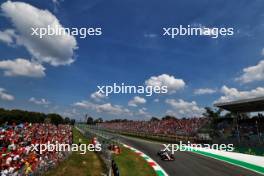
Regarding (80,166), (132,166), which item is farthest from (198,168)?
(80,166)

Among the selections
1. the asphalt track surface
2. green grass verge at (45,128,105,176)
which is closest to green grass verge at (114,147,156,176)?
the asphalt track surface

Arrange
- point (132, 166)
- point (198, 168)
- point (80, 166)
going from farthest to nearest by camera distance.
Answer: point (132, 166) < point (80, 166) < point (198, 168)

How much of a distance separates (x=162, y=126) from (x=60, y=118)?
206 ft

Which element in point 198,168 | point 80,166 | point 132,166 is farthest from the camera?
point 132,166

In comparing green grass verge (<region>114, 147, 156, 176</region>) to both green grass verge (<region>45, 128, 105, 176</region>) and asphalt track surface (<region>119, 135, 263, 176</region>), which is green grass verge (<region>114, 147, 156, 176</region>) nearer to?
asphalt track surface (<region>119, 135, 263, 176</region>)

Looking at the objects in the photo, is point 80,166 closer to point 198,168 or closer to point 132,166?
point 132,166

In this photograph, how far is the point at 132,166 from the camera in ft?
54.6

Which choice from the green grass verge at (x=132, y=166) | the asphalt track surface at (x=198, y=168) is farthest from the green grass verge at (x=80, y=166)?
the asphalt track surface at (x=198, y=168)

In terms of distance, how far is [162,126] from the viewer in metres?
44.4

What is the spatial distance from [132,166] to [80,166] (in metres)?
3.42

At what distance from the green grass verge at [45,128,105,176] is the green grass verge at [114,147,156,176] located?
54.6 inches

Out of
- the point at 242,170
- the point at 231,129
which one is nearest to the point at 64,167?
the point at 242,170

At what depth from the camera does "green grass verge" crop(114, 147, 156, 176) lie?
1480 centimetres

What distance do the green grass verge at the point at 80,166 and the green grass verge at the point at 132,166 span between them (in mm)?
1386
